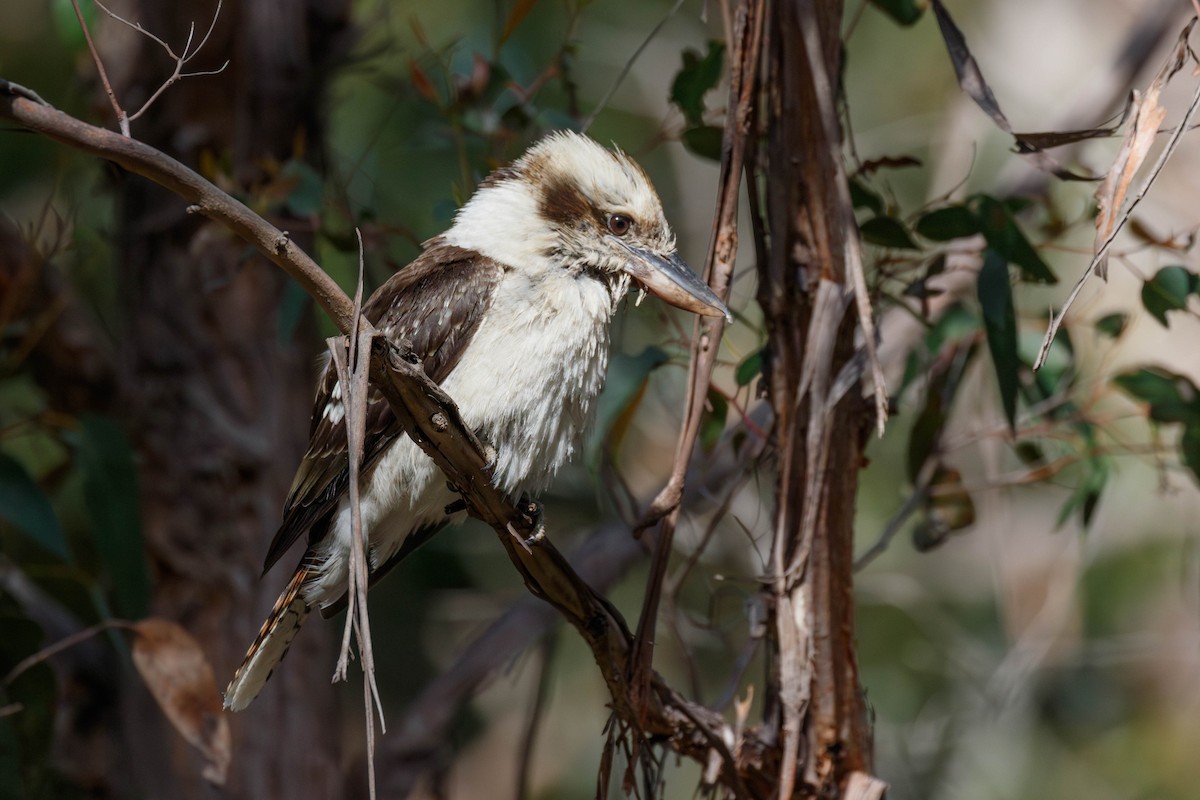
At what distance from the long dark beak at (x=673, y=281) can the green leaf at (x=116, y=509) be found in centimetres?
141

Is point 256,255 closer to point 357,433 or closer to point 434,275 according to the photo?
point 434,275

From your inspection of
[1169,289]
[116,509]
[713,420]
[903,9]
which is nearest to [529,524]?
[713,420]

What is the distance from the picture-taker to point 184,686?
7.33 feet

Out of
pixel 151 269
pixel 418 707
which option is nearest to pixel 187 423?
pixel 151 269

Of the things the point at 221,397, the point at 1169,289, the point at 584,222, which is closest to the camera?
the point at 584,222

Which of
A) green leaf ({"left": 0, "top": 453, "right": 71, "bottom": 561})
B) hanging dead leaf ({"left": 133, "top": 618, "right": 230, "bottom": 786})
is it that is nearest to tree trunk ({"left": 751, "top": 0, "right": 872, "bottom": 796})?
hanging dead leaf ({"left": 133, "top": 618, "right": 230, "bottom": 786})

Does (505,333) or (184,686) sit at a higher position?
Result: (505,333)

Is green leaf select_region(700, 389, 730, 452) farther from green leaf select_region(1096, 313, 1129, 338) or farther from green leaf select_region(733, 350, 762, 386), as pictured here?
green leaf select_region(1096, 313, 1129, 338)

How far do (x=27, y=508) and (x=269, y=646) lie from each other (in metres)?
0.78

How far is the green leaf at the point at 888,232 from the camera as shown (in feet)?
6.73

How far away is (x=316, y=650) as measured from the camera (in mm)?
3131

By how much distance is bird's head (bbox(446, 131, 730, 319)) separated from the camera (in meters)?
1.84

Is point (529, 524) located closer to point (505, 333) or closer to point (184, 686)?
point (505, 333)

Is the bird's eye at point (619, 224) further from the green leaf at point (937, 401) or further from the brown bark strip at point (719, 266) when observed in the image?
the green leaf at point (937, 401)
